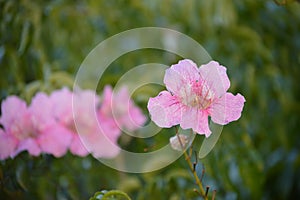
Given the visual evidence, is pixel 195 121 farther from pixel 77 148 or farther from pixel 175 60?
pixel 175 60

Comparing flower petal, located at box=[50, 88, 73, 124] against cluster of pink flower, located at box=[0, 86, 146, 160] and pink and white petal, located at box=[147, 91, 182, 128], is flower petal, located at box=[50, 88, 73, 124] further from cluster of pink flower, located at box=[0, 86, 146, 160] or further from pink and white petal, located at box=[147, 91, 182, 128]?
pink and white petal, located at box=[147, 91, 182, 128]

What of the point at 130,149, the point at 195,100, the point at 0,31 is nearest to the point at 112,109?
the point at 130,149

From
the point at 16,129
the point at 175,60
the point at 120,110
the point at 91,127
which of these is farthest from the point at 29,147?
the point at 175,60

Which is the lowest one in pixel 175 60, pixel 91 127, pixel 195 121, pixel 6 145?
pixel 175 60

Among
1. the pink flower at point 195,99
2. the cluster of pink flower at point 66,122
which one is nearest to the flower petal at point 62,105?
the cluster of pink flower at point 66,122

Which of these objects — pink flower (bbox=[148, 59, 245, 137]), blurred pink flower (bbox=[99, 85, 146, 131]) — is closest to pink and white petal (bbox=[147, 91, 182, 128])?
pink flower (bbox=[148, 59, 245, 137])

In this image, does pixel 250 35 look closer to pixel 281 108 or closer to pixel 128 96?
pixel 281 108

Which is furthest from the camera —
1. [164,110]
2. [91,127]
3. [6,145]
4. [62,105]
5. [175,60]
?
[175,60]
